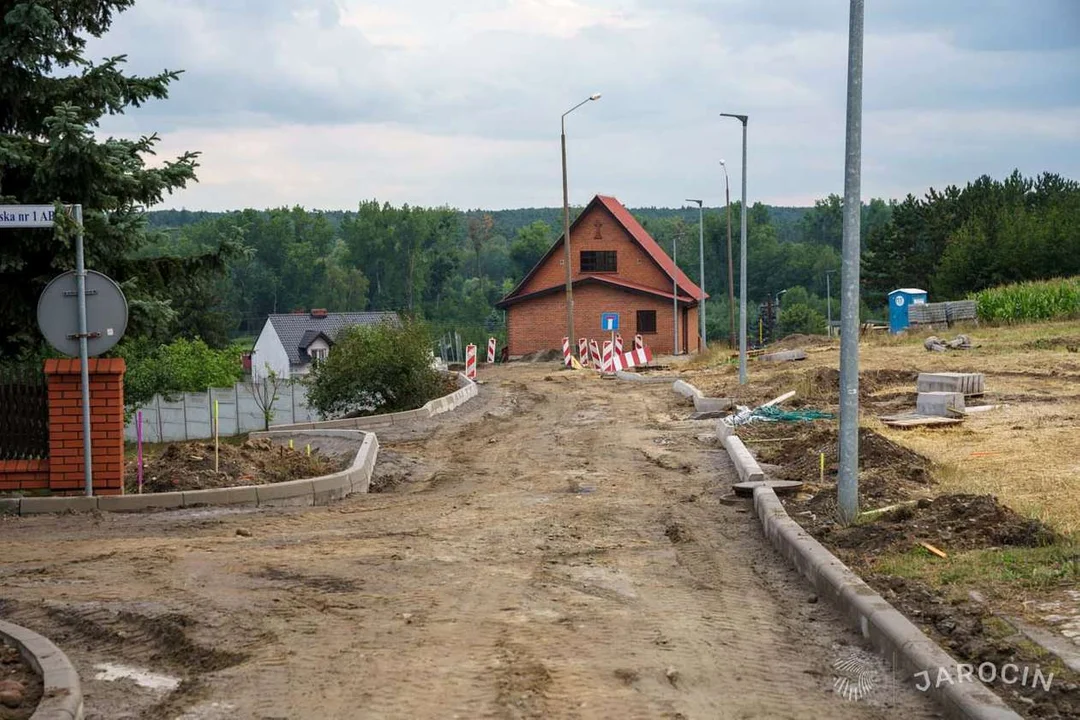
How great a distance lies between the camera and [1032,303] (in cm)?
4812

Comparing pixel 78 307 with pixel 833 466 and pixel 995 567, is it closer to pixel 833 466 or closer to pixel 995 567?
pixel 833 466

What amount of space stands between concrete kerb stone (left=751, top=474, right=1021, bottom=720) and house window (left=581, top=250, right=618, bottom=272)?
59.7 metres

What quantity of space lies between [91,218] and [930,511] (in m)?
10.1

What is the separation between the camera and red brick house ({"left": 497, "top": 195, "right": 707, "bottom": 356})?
67562 millimetres

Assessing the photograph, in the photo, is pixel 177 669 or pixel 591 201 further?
A: pixel 591 201

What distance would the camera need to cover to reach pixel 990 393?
2414cm

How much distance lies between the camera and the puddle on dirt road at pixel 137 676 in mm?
6547

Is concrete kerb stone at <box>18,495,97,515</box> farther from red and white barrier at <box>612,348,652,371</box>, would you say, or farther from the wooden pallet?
red and white barrier at <box>612,348,652,371</box>

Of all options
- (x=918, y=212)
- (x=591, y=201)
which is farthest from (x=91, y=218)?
(x=918, y=212)

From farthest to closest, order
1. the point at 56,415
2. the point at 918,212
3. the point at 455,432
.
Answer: the point at 918,212 → the point at 455,432 → the point at 56,415

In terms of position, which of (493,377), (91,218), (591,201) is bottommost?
(493,377)

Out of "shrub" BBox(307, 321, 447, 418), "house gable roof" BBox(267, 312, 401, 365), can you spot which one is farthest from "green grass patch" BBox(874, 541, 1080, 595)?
"house gable roof" BBox(267, 312, 401, 365)

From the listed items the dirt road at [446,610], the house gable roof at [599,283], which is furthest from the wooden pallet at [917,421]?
the house gable roof at [599,283]

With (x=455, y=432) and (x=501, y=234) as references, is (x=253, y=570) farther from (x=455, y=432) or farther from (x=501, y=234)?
(x=501, y=234)
